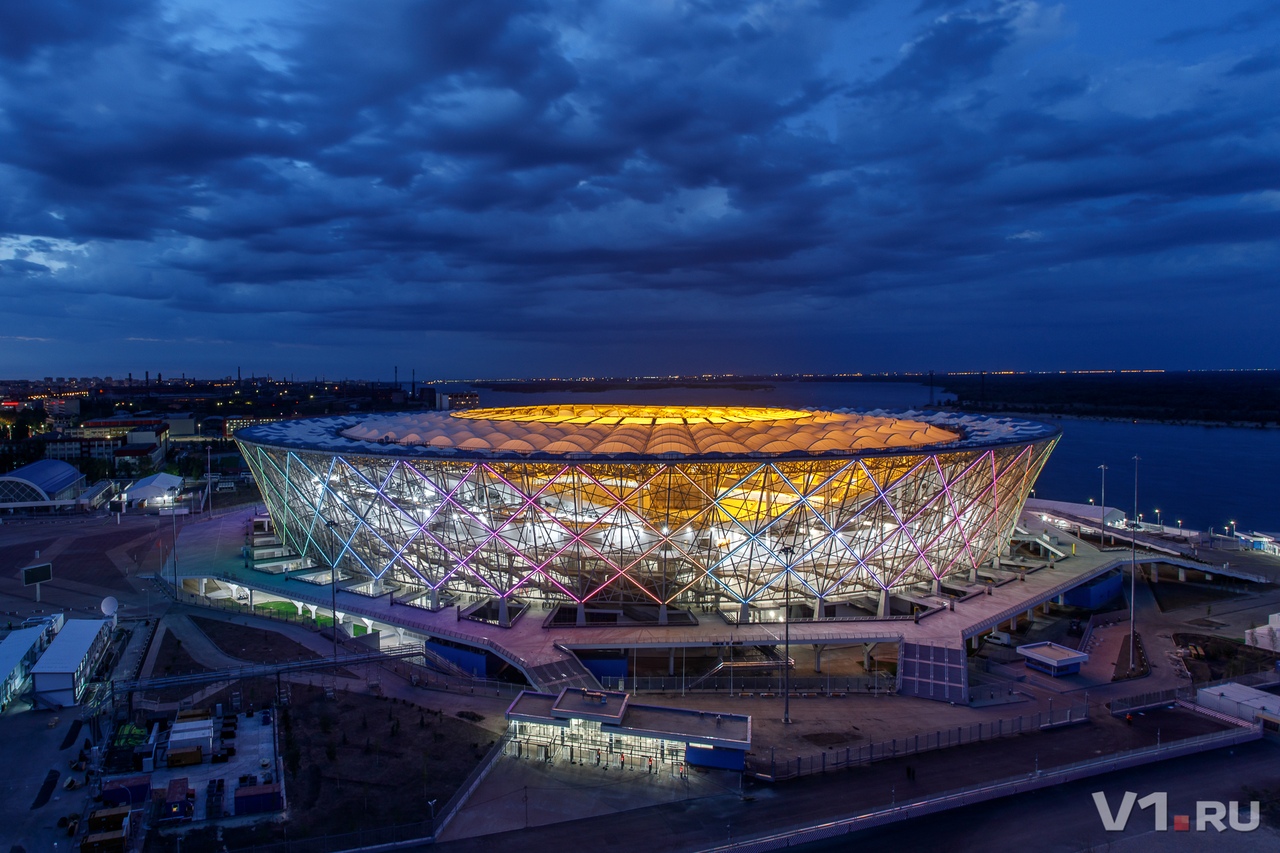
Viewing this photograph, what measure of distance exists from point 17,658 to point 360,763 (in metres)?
19.8

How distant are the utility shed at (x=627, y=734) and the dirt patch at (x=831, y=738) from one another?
11.4 feet

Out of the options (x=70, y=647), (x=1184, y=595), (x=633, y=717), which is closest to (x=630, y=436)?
(x=633, y=717)

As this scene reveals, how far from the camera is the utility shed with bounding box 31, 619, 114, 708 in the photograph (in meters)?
33.1

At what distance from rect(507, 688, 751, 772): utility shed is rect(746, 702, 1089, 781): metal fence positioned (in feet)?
4.62

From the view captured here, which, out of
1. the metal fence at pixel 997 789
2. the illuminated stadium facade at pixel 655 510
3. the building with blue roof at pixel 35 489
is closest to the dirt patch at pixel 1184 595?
the illuminated stadium facade at pixel 655 510

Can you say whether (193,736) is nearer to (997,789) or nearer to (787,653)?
(787,653)

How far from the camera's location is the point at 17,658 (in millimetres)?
34812

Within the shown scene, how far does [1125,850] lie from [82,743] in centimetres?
3743

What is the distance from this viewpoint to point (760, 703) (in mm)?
34000

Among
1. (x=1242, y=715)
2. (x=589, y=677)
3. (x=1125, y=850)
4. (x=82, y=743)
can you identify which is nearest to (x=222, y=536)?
(x=82, y=743)

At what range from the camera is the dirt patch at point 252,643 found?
39156 mm

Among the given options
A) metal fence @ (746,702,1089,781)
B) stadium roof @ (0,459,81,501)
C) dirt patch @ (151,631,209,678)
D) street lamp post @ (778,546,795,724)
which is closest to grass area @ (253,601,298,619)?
dirt patch @ (151,631,209,678)

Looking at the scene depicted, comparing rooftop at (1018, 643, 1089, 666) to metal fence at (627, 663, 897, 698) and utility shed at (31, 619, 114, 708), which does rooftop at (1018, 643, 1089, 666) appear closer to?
metal fence at (627, 663, 897, 698)

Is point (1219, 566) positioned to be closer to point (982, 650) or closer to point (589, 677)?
point (982, 650)
